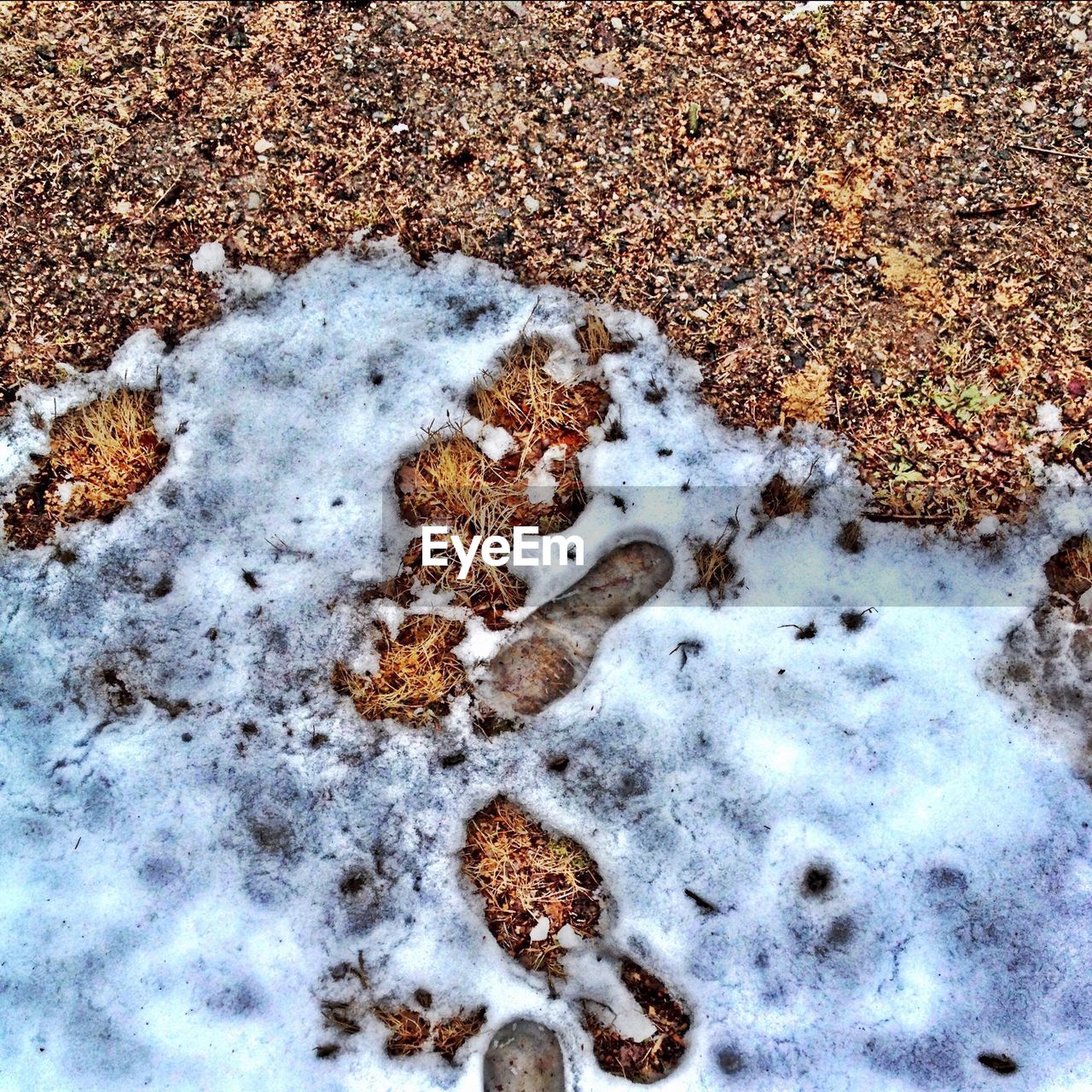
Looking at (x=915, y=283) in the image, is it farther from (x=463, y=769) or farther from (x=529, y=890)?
(x=529, y=890)

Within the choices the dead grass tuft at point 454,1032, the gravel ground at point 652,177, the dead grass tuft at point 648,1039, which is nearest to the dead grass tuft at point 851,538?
the gravel ground at point 652,177

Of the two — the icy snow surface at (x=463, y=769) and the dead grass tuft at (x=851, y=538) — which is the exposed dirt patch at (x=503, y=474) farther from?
the dead grass tuft at (x=851, y=538)

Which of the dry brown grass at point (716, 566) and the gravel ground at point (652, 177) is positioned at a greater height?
the gravel ground at point (652, 177)

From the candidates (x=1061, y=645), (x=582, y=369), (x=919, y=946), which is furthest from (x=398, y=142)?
(x=919, y=946)

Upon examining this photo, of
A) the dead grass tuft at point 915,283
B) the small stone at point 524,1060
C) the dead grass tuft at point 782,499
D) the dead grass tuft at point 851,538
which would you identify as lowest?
the small stone at point 524,1060

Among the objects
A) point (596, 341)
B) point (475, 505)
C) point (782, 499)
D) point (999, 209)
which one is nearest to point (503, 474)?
point (475, 505)

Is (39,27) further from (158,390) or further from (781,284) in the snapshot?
(781,284)

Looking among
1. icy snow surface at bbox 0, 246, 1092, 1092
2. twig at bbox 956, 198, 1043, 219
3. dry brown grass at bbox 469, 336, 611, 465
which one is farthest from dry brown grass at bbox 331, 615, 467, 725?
twig at bbox 956, 198, 1043, 219

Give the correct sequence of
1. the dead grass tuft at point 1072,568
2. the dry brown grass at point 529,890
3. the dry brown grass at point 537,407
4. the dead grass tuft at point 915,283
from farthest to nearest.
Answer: the dead grass tuft at point 915,283 → the dry brown grass at point 537,407 → the dead grass tuft at point 1072,568 → the dry brown grass at point 529,890
